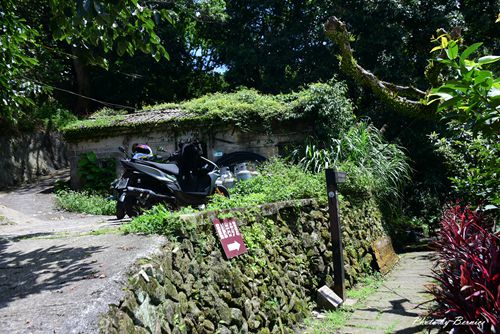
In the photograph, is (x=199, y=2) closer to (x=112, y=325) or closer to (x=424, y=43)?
(x=424, y=43)

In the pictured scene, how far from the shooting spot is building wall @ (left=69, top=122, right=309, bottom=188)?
40.3 ft

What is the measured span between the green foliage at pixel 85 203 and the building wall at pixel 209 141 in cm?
112

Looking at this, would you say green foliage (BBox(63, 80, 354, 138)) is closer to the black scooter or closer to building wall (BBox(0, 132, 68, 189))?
building wall (BBox(0, 132, 68, 189))

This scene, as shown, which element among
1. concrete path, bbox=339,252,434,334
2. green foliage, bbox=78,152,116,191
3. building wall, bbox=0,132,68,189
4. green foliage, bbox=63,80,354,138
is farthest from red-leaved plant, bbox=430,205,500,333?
building wall, bbox=0,132,68,189

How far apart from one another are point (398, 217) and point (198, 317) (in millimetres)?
8427

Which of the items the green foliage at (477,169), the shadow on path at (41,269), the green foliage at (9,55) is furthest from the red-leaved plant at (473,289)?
the green foliage at (9,55)

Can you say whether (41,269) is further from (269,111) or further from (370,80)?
(269,111)

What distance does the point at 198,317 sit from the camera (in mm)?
3627

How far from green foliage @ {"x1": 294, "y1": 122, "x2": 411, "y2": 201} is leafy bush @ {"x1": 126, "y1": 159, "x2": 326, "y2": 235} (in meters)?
1.07

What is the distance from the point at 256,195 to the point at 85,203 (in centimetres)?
732

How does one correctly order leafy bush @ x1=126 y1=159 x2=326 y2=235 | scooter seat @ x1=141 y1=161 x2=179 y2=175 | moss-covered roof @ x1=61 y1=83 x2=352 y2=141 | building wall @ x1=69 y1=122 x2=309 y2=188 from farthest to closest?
building wall @ x1=69 y1=122 x2=309 y2=188
moss-covered roof @ x1=61 y1=83 x2=352 y2=141
scooter seat @ x1=141 y1=161 x2=179 y2=175
leafy bush @ x1=126 y1=159 x2=326 y2=235

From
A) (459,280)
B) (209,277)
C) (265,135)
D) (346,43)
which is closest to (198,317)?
(209,277)

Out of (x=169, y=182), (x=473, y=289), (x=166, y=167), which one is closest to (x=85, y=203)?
(x=166, y=167)

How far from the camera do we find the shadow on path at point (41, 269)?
3176mm
